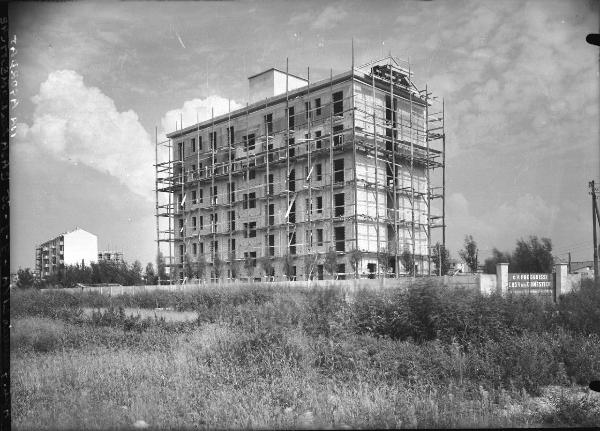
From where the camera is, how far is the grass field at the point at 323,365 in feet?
17.2

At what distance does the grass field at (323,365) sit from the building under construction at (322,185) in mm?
14468

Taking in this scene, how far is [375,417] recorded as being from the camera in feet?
16.6

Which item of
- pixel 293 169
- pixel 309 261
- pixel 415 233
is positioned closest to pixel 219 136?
pixel 293 169

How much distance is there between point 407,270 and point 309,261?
4975 millimetres

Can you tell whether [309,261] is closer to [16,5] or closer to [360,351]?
[360,351]

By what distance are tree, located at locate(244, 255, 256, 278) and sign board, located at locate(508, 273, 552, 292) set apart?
15.8 metres

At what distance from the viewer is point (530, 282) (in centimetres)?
1555

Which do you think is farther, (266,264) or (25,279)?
(266,264)

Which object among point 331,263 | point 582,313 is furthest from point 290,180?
point 582,313

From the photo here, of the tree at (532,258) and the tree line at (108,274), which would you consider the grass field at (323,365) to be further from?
the tree at (532,258)

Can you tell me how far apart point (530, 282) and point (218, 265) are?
56.0 feet

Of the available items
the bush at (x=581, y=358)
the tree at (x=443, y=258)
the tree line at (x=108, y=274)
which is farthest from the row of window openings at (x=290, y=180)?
the bush at (x=581, y=358)

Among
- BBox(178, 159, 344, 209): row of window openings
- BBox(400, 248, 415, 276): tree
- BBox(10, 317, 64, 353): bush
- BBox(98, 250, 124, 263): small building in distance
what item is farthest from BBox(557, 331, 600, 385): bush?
BBox(178, 159, 344, 209): row of window openings

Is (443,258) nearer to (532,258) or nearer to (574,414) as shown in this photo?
(532,258)
